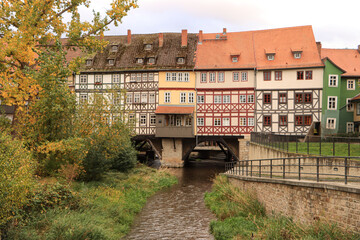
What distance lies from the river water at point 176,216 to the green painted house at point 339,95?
46.6 feet

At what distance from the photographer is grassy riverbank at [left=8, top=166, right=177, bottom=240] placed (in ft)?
36.2

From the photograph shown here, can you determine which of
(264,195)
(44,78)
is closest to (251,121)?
(264,195)

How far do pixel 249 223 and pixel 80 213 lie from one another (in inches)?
262

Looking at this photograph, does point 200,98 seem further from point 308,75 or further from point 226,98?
point 308,75

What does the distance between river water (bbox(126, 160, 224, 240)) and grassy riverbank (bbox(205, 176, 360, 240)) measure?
0.63 metres

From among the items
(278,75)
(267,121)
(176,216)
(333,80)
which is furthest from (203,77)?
(176,216)

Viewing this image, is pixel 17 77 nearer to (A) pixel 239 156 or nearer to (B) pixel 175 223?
(B) pixel 175 223

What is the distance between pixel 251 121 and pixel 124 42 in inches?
657

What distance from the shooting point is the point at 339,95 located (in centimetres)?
3198

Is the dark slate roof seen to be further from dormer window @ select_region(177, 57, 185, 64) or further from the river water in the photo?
the river water

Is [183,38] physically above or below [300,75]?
above

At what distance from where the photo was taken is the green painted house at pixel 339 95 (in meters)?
31.8

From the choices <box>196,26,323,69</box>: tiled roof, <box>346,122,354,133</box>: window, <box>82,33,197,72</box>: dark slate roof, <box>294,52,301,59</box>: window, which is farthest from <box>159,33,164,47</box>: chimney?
<box>346,122,354,133</box>: window

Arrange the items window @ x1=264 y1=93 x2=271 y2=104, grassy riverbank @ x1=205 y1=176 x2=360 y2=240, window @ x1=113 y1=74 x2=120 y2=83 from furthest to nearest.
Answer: window @ x1=113 y1=74 x2=120 y2=83 < window @ x1=264 y1=93 x2=271 y2=104 < grassy riverbank @ x1=205 y1=176 x2=360 y2=240
